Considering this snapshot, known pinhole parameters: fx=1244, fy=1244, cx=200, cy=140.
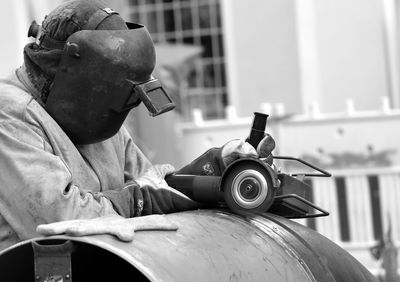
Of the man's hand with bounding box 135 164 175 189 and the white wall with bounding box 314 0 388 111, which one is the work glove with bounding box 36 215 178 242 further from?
the white wall with bounding box 314 0 388 111

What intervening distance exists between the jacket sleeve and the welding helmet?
209mm

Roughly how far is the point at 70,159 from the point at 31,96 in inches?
9.6

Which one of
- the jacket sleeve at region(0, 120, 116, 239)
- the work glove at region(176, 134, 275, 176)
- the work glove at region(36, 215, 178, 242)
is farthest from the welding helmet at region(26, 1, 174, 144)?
the work glove at region(36, 215, 178, 242)

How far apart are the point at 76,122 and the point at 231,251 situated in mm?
733

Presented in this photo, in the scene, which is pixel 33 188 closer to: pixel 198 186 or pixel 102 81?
pixel 102 81

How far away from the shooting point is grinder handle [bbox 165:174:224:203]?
4.20 metres

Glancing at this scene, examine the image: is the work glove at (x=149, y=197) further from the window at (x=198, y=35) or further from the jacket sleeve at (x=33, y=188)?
the window at (x=198, y=35)

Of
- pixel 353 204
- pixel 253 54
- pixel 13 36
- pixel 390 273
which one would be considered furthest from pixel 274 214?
pixel 253 54

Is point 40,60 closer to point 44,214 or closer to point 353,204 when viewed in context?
point 44,214

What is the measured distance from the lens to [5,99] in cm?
401

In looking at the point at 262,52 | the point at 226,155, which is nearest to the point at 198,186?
the point at 226,155

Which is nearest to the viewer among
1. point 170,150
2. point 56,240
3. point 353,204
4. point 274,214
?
point 56,240

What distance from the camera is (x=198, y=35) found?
1585 centimetres

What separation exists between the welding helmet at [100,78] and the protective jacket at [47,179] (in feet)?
0.26
